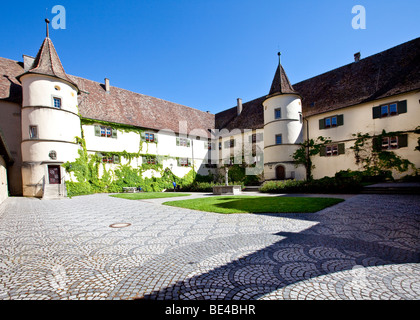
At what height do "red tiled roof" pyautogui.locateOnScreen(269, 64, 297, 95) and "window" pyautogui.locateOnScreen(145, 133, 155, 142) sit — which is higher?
"red tiled roof" pyautogui.locateOnScreen(269, 64, 297, 95)

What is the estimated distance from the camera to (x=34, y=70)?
59.6ft

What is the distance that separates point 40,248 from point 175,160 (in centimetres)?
2341

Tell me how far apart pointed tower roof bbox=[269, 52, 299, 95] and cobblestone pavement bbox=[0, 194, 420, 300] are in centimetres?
1979

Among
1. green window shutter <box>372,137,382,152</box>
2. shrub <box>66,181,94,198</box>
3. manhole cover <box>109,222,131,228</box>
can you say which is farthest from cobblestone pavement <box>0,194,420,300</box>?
green window shutter <box>372,137,382,152</box>

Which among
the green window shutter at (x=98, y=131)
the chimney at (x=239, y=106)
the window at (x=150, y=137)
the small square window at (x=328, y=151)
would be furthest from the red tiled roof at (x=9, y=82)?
the small square window at (x=328, y=151)

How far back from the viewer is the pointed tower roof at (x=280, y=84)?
2378 centimetres

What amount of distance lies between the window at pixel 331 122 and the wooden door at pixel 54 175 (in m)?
26.5

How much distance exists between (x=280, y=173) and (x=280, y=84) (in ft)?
34.0

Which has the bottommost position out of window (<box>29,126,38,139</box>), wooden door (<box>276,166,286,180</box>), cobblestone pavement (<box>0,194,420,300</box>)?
cobblestone pavement (<box>0,194,420,300</box>)

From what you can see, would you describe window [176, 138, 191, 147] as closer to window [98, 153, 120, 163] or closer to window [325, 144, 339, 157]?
window [98, 153, 120, 163]

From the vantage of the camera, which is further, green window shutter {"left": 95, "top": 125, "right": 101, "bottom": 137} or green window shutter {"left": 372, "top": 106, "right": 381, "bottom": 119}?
green window shutter {"left": 95, "top": 125, "right": 101, "bottom": 137}

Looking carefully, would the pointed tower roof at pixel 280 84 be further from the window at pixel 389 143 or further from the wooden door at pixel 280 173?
the window at pixel 389 143

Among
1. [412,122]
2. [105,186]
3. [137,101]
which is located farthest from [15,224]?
[412,122]

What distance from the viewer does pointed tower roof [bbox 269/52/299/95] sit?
23.8 metres
